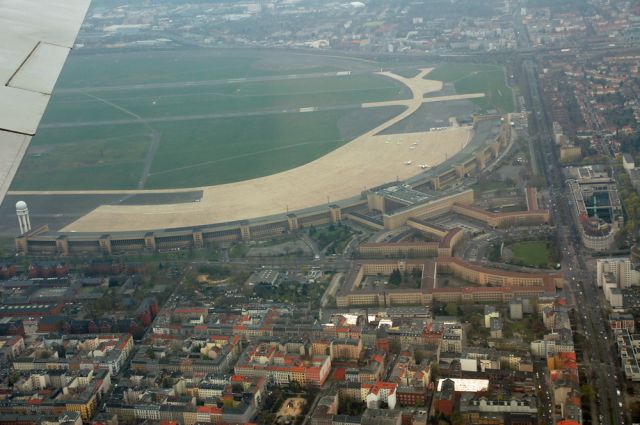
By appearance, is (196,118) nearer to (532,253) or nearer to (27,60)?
(532,253)

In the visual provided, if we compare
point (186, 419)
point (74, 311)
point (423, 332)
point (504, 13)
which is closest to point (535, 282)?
point (423, 332)

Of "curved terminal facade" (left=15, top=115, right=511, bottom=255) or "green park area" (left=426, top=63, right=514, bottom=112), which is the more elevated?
"green park area" (left=426, top=63, right=514, bottom=112)

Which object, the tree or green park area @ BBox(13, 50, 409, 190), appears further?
green park area @ BBox(13, 50, 409, 190)

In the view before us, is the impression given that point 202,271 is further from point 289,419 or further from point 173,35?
point 173,35

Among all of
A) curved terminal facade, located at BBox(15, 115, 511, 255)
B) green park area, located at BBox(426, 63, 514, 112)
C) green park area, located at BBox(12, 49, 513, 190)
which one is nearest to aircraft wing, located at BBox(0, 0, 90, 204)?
curved terminal facade, located at BBox(15, 115, 511, 255)

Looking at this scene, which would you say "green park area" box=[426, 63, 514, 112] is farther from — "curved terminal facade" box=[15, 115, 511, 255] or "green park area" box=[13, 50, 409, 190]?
"curved terminal facade" box=[15, 115, 511, 255]

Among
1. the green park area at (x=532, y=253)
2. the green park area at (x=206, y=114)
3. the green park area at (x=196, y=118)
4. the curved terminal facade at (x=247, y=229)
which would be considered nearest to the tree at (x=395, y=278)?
the green park area at (x=532, y=253)
